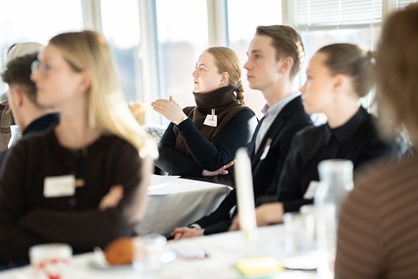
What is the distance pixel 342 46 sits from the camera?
264cm

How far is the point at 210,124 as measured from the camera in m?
4.03

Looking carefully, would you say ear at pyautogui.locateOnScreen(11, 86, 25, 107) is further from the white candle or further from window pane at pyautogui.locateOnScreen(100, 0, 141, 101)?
window pane at pyautogui.locateOnScreen(100, 0, 141, 101)

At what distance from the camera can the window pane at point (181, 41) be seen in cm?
579

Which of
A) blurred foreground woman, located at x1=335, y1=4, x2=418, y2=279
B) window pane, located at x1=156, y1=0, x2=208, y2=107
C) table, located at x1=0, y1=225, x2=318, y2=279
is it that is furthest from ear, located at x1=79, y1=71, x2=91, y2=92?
window pane, located at x1=156, y1=0, x2=208, y2=107

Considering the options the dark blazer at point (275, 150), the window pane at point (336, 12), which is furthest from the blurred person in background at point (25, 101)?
the window pane at point (336, 12)

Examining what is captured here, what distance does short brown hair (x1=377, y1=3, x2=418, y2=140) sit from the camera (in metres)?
1.31

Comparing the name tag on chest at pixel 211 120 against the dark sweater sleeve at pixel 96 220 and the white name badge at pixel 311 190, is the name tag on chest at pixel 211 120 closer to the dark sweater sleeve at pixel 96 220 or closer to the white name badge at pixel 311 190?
the white name badge at pixel 311 190

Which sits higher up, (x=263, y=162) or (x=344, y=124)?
(x=344, y=124)

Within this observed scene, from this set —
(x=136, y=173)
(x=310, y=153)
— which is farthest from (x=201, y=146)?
(x=136, y=173)

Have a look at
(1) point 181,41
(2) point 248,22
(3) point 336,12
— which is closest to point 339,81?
(3) point 336,12

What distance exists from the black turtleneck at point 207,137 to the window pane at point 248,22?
3.28 feet

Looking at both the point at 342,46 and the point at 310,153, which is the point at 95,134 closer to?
the point at 310,153

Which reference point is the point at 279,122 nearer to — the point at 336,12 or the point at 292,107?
the point at 292,107

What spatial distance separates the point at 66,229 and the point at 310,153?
100cm
